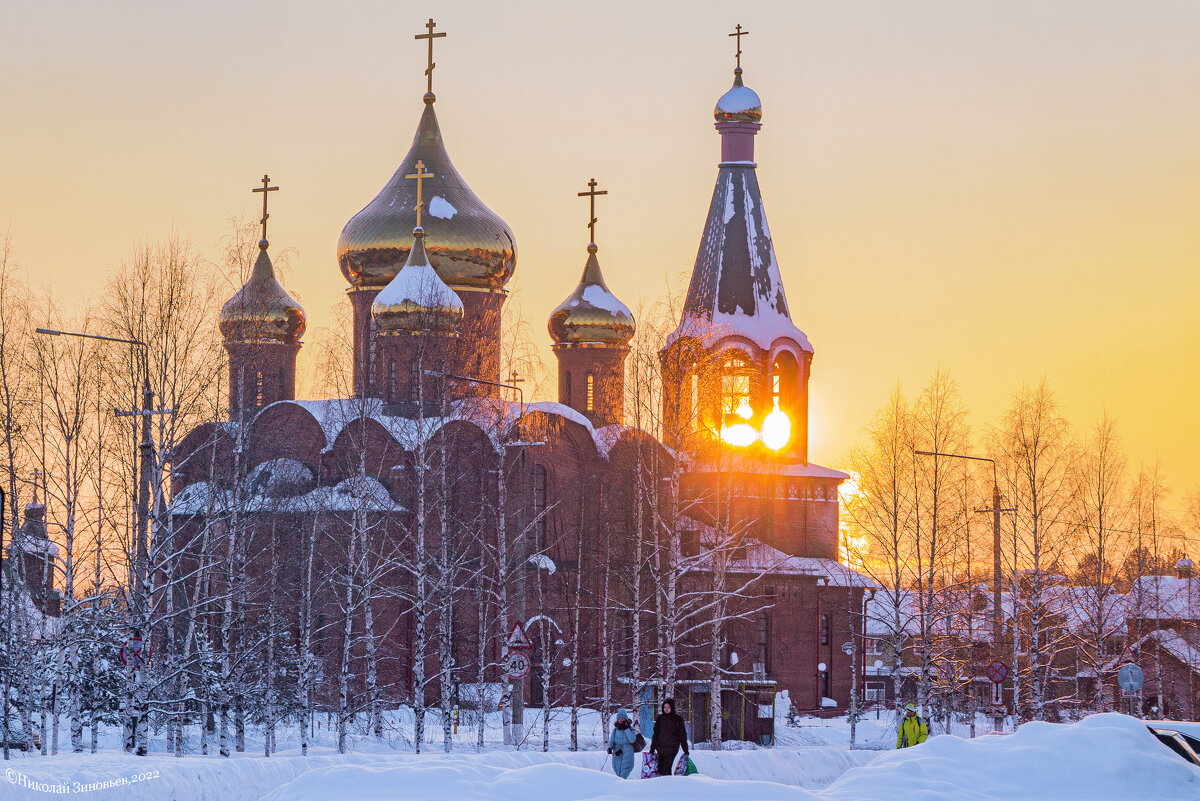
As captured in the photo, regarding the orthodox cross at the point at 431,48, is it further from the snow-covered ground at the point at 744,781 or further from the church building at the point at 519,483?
the snow-covered ground at the point at 744,781

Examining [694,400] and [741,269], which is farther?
[741,269]

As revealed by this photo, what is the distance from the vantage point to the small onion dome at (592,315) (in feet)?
145

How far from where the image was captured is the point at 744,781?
632 inches


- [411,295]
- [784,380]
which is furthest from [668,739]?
[784,380]

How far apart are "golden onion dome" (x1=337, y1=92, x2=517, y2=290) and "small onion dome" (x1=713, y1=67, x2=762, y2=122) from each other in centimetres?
627

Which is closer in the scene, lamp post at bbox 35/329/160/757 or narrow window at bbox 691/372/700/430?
lamp post at bbox 35/329/160/757

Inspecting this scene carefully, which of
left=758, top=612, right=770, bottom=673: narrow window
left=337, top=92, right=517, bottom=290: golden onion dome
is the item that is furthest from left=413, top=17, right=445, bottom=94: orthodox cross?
left=758, top=612, right=770, bottom=673: narrow window

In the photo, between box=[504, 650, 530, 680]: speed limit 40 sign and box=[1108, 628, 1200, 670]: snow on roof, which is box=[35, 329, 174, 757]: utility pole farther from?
box=[1108, 628, 1200, 670]: snow on roof

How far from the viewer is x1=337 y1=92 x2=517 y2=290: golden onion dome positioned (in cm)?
4056

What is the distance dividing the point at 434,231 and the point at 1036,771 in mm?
27016

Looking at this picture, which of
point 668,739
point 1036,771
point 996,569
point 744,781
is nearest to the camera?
point 1036,771

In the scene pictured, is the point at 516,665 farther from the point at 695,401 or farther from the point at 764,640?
the point at 764,640

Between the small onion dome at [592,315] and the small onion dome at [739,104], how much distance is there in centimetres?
472

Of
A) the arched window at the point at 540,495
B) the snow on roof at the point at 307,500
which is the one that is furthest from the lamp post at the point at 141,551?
the arched window at the point at 540,495
